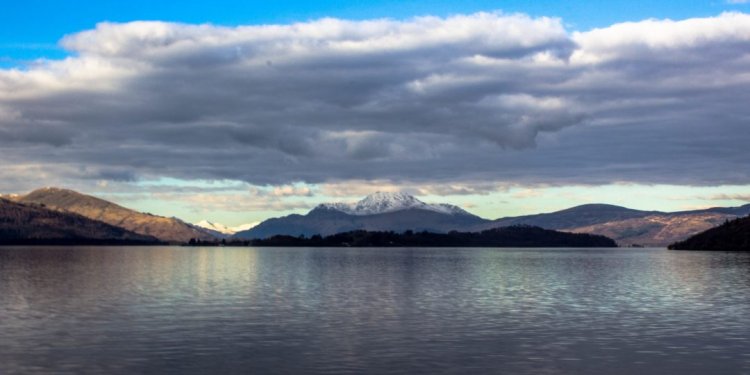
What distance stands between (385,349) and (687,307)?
49.2 meters

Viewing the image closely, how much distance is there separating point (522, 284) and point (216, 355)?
85410 millimetres

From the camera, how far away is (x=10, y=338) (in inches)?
2537

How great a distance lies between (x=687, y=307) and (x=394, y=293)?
3922cm

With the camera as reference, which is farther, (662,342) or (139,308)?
(139,308)

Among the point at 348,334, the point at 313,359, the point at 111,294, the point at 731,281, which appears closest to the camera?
the point at 313,359

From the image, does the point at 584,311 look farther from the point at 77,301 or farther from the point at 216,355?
the point at 77,301

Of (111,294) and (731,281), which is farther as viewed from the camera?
(731,281)

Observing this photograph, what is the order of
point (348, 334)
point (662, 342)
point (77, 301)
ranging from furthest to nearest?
point (77, 301), point (348, 334), point (662, 342)

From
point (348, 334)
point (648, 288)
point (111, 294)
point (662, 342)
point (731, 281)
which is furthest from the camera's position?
point (731, 281)

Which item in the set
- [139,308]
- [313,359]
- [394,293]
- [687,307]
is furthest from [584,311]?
[139,308]

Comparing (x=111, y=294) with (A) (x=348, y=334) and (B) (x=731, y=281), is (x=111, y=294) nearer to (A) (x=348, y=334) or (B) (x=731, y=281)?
(A) (x=348, y=334)

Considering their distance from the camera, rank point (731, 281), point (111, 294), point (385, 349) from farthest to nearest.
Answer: point (731, 281), point (111, 294), point (385, 349)

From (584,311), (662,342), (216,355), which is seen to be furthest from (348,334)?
(584,311)

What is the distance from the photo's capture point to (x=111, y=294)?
109562mm
